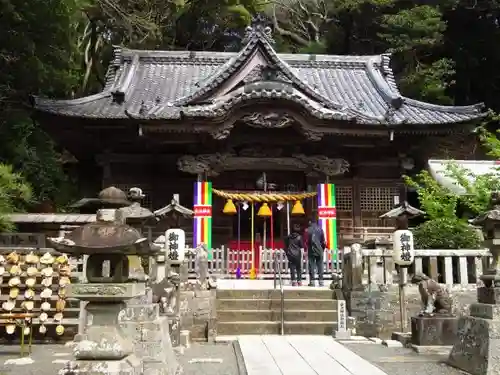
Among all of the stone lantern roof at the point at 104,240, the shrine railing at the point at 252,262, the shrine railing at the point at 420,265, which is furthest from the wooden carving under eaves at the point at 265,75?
the stone lantern roof at the point at 104,240

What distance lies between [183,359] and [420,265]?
18.1 feet

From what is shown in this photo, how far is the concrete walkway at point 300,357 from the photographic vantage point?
25.1 feet

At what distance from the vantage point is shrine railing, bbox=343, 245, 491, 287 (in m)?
11.3

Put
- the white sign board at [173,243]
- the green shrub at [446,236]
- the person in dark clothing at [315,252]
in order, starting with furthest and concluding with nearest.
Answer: the person in dark clothing at [315,252] < the green shrub at [446,236] < the white sign board at [173,243]

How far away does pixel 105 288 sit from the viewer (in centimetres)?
561

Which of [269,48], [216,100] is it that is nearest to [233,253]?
[216,100]

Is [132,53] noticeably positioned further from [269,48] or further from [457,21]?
[457,21]

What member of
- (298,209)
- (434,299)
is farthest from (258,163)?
(434,299)

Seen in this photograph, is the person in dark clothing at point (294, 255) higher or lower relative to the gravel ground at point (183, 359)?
higher

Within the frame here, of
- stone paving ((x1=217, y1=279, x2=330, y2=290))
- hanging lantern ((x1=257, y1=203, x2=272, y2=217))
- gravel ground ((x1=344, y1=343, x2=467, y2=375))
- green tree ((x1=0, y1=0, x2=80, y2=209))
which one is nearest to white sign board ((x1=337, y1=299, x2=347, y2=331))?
gravel ground ((x1=344, y1=343, x2=467, y2=375))

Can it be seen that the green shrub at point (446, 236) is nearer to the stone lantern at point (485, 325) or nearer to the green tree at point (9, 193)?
the stone lantern at point (485, 325)

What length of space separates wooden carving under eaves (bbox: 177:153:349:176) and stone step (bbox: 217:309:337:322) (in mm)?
6091

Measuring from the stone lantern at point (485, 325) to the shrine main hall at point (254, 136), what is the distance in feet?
27.8

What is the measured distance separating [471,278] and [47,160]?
12568 millimetres
